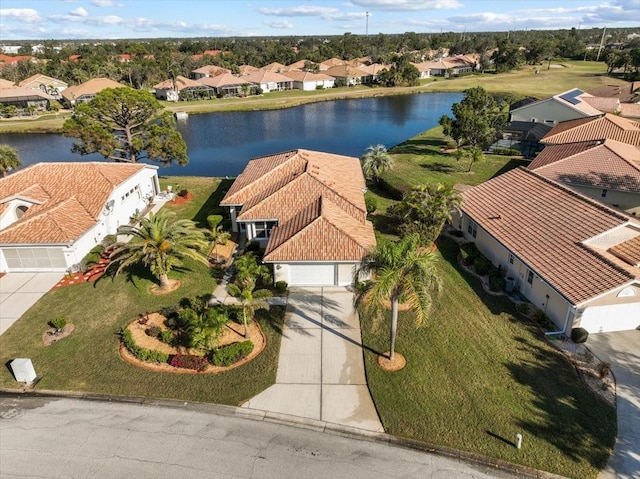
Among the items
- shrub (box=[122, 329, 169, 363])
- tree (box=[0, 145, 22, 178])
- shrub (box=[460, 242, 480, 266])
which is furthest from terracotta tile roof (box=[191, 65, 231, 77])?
shrub (box=[122, 329, 169, 363])

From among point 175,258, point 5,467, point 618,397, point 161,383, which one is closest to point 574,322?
point 618,397

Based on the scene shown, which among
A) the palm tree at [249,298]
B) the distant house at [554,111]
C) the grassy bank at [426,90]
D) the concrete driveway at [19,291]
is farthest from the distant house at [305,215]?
the grassy bank at [426,90]

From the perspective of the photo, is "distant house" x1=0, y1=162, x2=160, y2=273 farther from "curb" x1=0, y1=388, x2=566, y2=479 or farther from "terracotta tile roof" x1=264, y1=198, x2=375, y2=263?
"terracotta tile roof" x1=264, y1=198, x2=375, y2=263

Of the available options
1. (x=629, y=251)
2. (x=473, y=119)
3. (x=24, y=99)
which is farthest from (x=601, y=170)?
(x=24, y=99)

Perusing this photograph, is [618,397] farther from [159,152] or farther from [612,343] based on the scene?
[159,152]

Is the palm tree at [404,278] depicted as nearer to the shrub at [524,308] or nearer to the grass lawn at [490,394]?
the grass lawn at [490,394]

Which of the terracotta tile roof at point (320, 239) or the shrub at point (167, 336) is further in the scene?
the terracotta tile roof at point (320, 239)
